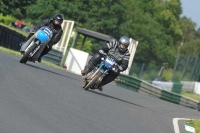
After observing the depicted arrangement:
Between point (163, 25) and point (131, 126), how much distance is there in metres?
86.8

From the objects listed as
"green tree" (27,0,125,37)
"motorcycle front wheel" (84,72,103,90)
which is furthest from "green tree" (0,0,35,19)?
"motorcycle front wheel" (84,72,103,90)

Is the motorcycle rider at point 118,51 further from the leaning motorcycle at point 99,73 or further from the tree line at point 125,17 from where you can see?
the tree line at point 125,17

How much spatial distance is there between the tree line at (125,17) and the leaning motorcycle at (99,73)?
152 feet

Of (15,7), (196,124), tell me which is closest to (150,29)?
(15,7)

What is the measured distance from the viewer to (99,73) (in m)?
17.6

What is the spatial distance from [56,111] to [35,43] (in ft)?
24.0

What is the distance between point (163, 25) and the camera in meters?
99.2

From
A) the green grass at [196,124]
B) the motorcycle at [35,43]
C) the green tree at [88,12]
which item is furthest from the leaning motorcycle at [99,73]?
the green tree at [88,12]

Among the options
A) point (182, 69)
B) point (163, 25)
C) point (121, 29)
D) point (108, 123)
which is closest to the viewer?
point (108, 123)

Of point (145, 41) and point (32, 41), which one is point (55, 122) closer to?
point (32, 41)

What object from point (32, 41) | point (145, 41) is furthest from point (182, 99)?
point (145, 41)

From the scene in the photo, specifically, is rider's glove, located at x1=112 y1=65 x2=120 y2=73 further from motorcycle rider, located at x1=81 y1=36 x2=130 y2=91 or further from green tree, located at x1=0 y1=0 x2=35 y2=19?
green tree, located at x1=0 y1=0 x2=35 y2=19

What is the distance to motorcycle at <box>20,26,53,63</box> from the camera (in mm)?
18531

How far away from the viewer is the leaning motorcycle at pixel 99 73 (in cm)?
1742
